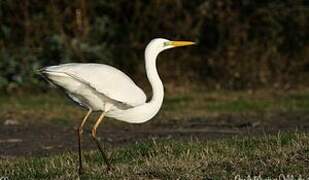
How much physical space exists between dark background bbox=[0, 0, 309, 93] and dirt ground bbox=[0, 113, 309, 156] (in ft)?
14.3

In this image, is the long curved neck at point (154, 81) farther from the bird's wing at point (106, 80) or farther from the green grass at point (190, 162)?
the green grass at point (190, 162)

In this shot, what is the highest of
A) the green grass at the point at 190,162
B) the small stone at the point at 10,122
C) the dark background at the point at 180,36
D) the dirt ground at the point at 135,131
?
the dark background at the point at 180,36

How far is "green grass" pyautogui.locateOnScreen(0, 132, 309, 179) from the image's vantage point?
7.59 m

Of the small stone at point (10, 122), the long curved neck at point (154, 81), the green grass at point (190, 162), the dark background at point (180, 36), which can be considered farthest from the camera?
the dark background at point (180, 36)

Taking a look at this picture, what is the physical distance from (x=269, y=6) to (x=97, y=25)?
3.98 metres

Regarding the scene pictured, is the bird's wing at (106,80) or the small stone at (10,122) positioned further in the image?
the small stone at (10,122)

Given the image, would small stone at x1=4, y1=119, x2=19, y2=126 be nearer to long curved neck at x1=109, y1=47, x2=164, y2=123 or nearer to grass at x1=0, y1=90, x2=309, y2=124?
grass at x1=0, y1=90, x2=309, y2=124

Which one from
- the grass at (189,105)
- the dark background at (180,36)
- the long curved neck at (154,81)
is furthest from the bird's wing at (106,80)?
the dark background at (180,36)

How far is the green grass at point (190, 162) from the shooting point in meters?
7.59

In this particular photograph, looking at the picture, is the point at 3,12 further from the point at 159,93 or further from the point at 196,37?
the point at 159,93

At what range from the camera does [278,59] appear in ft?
66.8

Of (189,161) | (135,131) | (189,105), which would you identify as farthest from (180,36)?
(189,161)

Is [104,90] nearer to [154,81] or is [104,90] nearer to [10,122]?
[154,81]

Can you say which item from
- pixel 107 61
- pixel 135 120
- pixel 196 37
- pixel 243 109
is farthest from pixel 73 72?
pixel 196 37
